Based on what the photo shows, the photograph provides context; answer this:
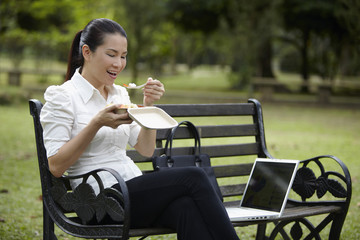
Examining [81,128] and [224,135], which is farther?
[224,135]

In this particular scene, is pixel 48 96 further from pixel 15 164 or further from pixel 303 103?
pixel 303 103

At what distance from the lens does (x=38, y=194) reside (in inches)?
264

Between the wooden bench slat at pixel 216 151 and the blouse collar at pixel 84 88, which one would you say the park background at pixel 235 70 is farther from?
the blouse collar at pixel 84 88

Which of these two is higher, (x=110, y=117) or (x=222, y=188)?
(x=110, y=117)

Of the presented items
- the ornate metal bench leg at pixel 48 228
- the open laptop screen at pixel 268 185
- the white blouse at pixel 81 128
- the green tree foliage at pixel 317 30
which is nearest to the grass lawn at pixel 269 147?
the open laptop screen at pixel 268 185

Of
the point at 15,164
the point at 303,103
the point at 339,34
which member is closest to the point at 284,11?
the point at 339,34

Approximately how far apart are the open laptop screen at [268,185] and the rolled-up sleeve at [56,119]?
1.39 metres

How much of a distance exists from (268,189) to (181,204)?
99 cm

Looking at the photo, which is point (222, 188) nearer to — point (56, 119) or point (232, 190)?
point (232, 190)

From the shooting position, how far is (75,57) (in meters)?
3.54

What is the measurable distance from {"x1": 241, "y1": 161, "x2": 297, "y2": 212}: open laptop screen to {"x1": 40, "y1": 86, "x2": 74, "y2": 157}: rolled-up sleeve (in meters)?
1.39

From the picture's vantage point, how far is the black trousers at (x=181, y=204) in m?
3.00

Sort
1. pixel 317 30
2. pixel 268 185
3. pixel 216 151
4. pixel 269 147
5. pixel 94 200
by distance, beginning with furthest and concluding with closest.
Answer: pixel 317 30 → pixel 269 147 → pixel 216 151 → pixel 268 185 → pixel 94 200

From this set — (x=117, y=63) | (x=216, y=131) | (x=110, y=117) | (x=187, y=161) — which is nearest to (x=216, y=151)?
(x=216, y=131)
